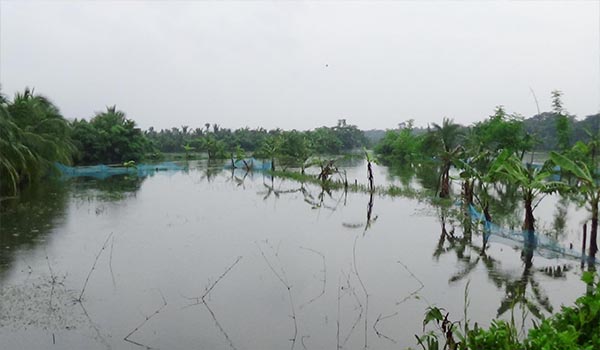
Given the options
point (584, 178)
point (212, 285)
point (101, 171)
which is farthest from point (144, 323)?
point (101, 171)

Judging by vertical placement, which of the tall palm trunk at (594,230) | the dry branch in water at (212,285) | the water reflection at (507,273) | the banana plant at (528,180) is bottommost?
the water reflection at (507,273)

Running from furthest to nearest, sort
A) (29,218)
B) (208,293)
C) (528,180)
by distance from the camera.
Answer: (29,218)
(528,180)
(208,293)

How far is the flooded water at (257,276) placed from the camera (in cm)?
546

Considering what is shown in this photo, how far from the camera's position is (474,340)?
3.43m

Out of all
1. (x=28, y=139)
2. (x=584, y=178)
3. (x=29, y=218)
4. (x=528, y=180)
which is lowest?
(x=29, y=218)

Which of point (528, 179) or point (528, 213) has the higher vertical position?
point (528, 179)

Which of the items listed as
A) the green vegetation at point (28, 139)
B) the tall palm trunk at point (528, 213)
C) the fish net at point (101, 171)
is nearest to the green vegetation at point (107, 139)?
the fish net at point (101, 171)

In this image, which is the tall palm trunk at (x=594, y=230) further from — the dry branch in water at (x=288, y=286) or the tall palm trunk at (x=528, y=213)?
the dry branch in water at (x=288, y=286)

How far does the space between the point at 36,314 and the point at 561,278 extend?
728 centimetres

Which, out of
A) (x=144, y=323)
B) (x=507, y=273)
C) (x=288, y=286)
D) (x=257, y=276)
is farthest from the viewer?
(x=507, y=273)

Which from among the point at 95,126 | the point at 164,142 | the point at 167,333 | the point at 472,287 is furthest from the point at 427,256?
the point at 164,142

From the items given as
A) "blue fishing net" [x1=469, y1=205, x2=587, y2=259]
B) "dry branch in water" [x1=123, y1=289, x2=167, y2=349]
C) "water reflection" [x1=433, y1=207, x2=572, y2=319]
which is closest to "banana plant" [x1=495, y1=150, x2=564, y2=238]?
"blue fishing net" [x1=469, y1=205, x2=587, y2=259]

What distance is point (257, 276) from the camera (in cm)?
753

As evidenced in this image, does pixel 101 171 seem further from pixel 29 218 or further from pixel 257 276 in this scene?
pixel 257 276
